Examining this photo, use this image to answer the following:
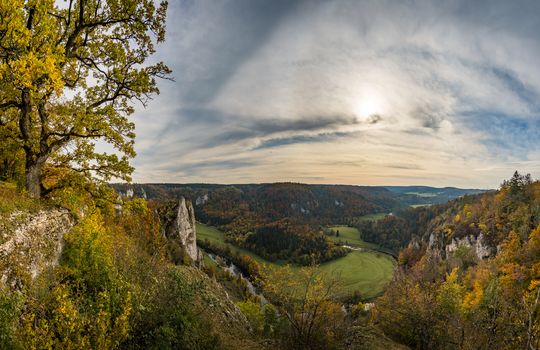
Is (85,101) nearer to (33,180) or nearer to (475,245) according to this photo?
(33,180)

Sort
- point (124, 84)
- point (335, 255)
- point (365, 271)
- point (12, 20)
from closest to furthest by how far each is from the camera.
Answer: point (12, 20), point (124, 84), point (365, 271), point (335, 255)

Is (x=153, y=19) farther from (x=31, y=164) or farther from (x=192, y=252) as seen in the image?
(x=192, y=252)

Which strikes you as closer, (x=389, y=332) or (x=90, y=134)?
(x=90, y=134)

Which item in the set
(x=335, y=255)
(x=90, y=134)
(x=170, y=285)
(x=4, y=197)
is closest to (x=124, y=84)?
(x=90, y=134)

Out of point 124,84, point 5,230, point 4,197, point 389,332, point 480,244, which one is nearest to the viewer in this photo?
point 5,230

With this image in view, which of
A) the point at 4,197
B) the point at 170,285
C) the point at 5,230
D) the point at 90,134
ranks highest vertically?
the point at 90,134

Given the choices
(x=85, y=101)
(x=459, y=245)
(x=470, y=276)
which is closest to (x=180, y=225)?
(x=85, y=101)

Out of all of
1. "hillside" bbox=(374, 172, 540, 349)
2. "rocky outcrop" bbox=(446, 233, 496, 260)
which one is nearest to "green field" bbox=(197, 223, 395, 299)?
"hillside" bbox=(374, 172, 540, 349)

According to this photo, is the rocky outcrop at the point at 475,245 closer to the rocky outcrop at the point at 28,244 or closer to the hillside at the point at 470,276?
the hillside at the point at 470,276

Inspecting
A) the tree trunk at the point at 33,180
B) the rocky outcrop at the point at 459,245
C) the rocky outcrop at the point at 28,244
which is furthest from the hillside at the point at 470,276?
the tree trunk at the point at 33,180
